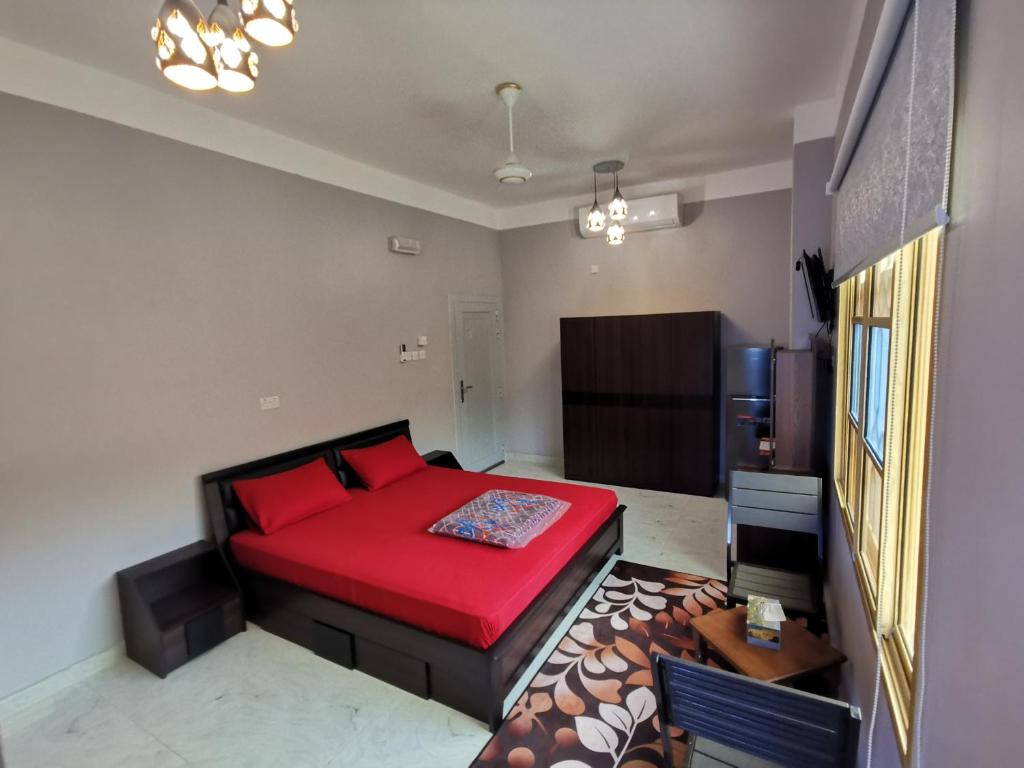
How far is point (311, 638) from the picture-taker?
8.95 ft

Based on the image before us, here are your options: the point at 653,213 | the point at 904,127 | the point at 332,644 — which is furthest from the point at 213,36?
the point at 653,213

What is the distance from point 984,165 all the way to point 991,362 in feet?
0.99

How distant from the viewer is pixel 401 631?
2.38 meters

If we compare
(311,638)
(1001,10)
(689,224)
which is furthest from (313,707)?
(689,224)

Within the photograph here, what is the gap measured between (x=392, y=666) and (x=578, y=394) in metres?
3.36

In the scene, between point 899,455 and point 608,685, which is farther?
point 608,685

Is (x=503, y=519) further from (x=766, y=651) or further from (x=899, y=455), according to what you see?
(x=899, y=455)

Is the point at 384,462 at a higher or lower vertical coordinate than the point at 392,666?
higher

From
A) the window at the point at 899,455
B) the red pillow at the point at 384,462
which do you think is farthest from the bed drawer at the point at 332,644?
the window at the point at 899,455

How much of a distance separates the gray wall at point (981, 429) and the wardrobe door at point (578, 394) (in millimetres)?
4215

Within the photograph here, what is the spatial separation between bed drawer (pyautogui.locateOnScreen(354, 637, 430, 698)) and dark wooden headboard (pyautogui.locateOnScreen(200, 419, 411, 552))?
1173 mm

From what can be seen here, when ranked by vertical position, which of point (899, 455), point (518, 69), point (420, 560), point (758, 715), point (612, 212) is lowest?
point (420, 560)

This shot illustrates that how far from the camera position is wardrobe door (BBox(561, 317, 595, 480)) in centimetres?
516

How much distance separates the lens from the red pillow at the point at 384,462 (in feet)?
12.8
